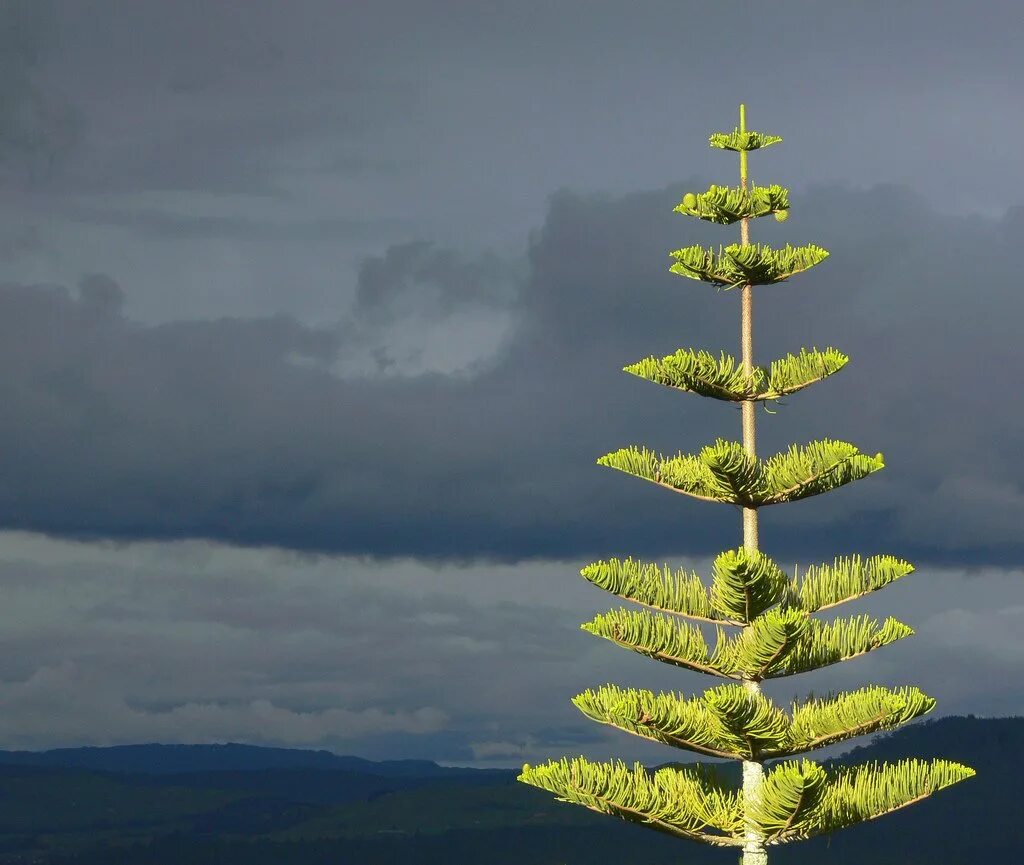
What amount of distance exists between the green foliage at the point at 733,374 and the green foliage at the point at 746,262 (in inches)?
64.5

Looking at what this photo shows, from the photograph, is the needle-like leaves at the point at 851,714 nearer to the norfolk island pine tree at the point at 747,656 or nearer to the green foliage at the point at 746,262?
the norfolk island pine tree at the point at 747,656

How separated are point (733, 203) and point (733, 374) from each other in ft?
10.8

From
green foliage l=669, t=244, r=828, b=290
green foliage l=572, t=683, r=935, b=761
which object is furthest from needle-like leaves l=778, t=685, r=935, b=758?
green foliage l=669, t=244, r=828, b=290

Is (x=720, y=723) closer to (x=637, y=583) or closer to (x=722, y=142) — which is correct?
(x=637, y=583)

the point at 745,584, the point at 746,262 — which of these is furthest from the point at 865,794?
the point at 746,262

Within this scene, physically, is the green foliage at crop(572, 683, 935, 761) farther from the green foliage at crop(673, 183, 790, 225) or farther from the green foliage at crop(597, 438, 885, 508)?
the green foliage at crop(673, 183, 790, 225)

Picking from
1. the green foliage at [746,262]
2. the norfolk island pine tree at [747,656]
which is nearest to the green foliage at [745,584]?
the norfolk island pine tree at [747,656]

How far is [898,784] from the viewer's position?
2739cm

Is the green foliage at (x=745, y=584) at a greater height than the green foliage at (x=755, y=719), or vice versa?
the green foliage at (x=745, y=584)

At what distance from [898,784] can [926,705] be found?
5.56 feet

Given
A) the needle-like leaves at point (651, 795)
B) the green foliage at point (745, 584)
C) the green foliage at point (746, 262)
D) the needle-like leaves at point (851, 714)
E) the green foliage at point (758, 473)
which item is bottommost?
the needle-like leaves at point (651, 795)

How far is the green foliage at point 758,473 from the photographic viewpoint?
88.5 feet

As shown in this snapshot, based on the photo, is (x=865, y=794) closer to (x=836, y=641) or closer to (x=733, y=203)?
(x=836, y=641)

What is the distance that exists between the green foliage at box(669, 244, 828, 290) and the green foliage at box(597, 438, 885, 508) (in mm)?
3673
